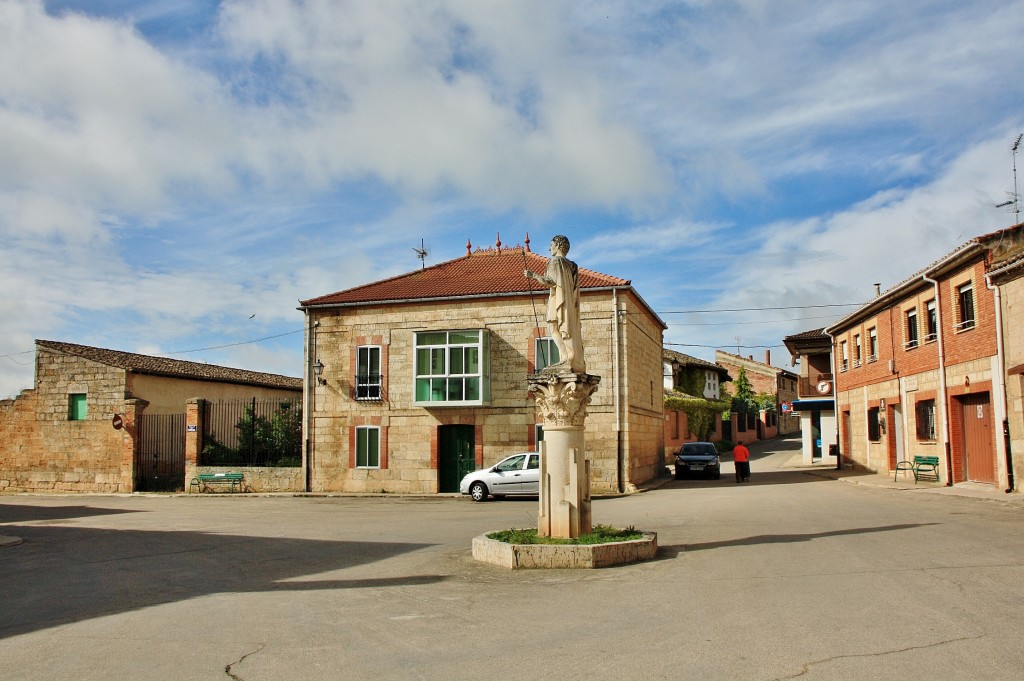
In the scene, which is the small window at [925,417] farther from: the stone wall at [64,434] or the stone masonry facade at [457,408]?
the stone wall at [64,434]

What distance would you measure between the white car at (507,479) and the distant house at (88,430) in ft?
41.7

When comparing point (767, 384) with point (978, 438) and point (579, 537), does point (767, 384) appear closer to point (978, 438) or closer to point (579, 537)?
point (978, 438)

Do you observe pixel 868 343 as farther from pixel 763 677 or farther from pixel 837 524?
pixel 763 677

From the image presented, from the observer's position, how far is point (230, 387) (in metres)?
36.7

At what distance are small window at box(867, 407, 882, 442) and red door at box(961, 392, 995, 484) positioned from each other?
25.2 feet

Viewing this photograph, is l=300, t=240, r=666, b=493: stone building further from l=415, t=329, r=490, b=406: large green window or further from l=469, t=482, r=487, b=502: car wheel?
l=469, t=482, r=487, b=502: car wheel

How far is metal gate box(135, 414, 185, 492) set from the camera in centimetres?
2939

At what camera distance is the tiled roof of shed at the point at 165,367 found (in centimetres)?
3103

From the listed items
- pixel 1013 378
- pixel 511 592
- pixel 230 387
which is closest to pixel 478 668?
pixel 511 592

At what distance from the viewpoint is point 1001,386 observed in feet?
63.7

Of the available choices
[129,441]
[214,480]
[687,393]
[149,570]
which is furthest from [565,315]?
[687,393]

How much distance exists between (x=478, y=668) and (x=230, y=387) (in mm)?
33505

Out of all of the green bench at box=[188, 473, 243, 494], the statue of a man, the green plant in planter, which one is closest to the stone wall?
the green bench at box=[188, 473, 243, 494]

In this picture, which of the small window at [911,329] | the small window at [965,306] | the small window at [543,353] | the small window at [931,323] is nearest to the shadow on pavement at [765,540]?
the small window at [965,306]
